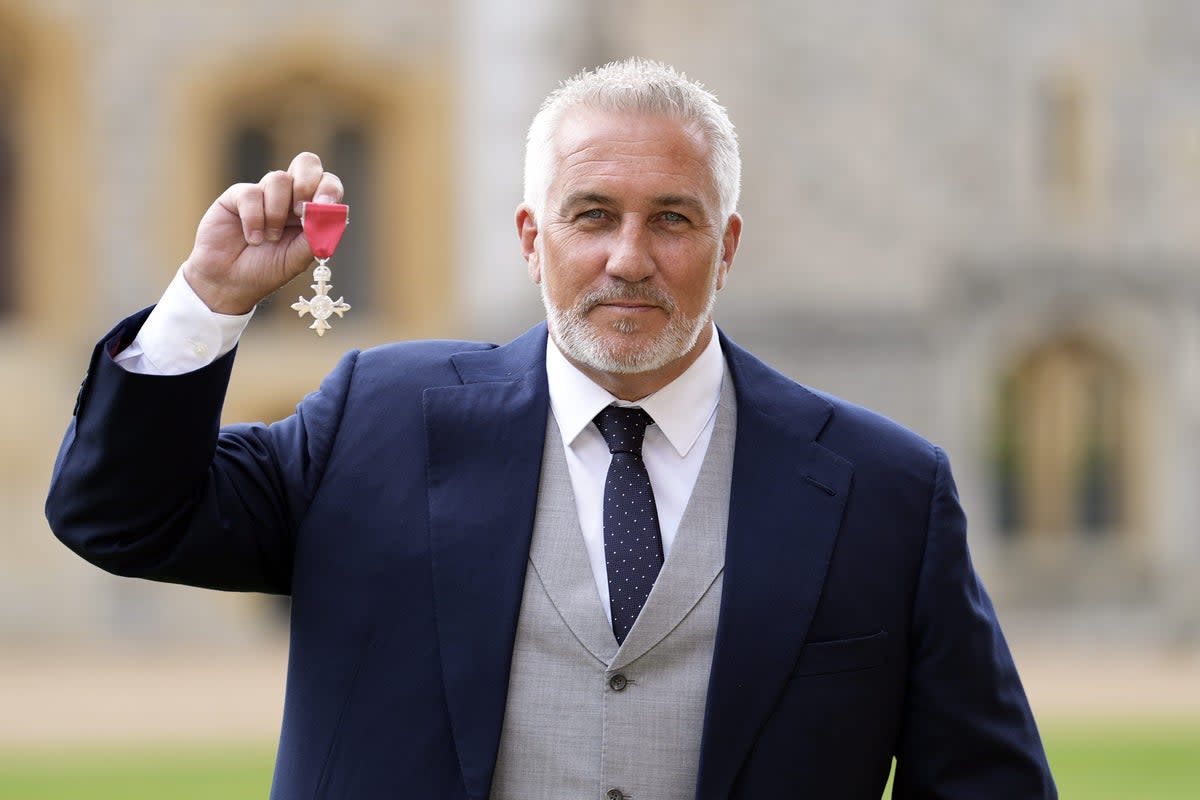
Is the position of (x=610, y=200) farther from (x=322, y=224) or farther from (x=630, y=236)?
(x=322, y=224)

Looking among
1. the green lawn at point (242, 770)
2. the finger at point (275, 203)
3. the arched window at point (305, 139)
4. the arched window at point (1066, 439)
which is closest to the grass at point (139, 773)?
the green lawn at point (242, 770)

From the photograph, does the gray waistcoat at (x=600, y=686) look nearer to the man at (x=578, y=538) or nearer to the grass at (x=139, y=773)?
the man at (x=578, y=538)

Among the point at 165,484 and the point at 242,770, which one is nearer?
the point at 165,484

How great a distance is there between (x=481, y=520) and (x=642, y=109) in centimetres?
59

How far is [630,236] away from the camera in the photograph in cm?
267

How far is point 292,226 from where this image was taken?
266 cm

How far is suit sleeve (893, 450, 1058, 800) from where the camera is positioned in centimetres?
273

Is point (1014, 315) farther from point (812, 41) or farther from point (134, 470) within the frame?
point (134, 470)

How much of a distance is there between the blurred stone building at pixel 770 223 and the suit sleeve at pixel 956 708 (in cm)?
1299

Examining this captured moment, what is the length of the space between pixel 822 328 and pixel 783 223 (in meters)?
0.91

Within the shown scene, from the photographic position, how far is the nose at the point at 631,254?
2660 mm

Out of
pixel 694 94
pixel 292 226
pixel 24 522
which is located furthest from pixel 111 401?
pixel 24 522

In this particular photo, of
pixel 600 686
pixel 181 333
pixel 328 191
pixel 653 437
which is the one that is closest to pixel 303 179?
pixel 328 191

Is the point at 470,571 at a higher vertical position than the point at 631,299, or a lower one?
lower
